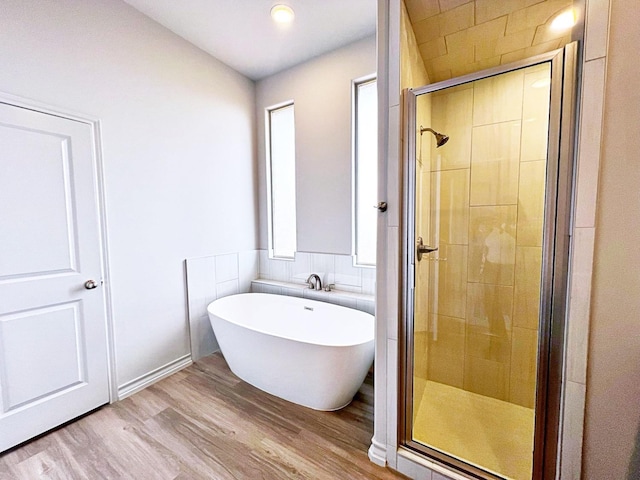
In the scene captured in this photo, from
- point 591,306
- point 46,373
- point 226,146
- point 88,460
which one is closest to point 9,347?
point 46,373

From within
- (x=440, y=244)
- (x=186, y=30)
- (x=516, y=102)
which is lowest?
(x=440, y=244)

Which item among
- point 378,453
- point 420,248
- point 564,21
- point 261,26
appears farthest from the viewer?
point 261,26

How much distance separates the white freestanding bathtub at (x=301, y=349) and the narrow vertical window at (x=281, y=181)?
27.5 inches

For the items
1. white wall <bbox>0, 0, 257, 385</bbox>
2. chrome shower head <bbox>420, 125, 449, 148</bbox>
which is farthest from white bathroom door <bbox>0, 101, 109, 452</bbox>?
chrome shower head <bbox>420, 125, 449, 148</bbox>

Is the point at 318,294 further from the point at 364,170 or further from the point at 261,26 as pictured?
the point at 261,26

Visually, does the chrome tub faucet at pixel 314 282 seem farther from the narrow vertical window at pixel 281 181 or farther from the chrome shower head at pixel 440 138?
the chrome shower head at pixel 440 138

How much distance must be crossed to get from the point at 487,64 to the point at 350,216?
148 cm

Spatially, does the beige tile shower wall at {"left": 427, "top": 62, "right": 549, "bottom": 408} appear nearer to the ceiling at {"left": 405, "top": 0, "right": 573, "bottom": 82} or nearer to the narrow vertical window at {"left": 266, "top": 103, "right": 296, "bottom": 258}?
the ceiling at {"left": 405, "top": 0, "right": 573, "bottom": 82}

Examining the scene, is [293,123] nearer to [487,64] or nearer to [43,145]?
[487,64]

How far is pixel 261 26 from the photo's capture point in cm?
221

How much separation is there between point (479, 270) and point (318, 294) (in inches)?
55.6

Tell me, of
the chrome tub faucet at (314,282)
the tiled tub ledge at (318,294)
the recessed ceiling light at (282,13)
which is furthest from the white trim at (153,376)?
the recessed ceiling light at (282,13)

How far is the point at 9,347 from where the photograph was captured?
155 centimetres

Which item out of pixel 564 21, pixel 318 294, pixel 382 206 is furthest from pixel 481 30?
pixel 318 294
